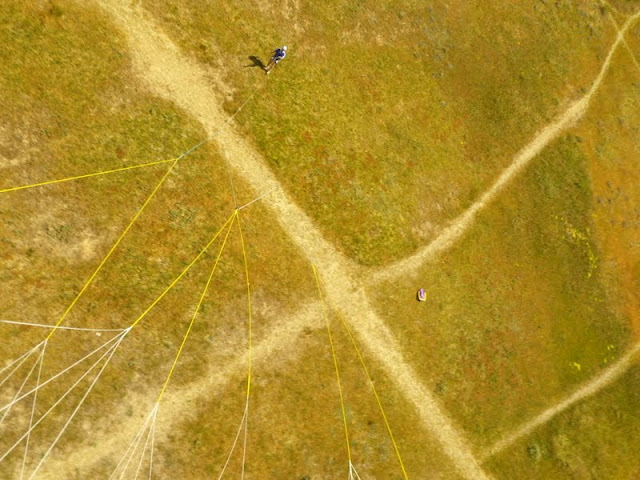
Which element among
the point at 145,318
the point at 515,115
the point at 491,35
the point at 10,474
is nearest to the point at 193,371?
the point at 145,318

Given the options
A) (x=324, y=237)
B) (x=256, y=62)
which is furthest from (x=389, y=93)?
(x=324, y=237)

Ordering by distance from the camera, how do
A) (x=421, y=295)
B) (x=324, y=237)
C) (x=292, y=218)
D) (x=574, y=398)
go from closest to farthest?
(x=292, y=218)
(x=324, y=237)
(x=421, y=295)
(x=574, y=398)

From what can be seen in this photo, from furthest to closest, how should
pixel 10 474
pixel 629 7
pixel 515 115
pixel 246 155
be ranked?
pixel 629 7, pixel 515 115, pixel 246 155, pixel 10 474

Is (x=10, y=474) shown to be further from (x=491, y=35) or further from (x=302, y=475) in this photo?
(x=491, y=35)

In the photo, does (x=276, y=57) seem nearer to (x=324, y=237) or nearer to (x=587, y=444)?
(x=324, y=237)

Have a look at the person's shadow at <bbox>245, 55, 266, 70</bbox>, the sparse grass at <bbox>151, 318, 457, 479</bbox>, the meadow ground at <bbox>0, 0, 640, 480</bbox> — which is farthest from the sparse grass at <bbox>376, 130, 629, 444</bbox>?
the person's shadow at <bbox>245, 55, 266, 70</bbox>

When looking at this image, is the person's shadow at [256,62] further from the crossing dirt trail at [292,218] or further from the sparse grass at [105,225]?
the sparse grass at [105,225]
